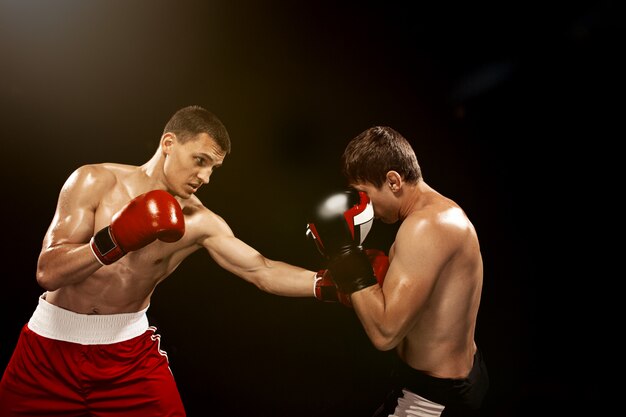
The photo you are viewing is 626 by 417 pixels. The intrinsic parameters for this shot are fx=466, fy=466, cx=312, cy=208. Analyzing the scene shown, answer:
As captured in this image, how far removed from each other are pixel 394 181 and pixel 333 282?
0.51 metres

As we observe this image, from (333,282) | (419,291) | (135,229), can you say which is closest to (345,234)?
(333,282)

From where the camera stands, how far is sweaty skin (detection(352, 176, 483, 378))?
1.65m

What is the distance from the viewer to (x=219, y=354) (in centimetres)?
264

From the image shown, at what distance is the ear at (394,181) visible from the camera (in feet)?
6.24

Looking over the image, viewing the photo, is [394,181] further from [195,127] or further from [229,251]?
[195,127]

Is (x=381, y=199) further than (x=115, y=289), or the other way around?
(x=115, y=289)

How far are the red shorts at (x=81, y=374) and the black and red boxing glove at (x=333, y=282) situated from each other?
78 cm

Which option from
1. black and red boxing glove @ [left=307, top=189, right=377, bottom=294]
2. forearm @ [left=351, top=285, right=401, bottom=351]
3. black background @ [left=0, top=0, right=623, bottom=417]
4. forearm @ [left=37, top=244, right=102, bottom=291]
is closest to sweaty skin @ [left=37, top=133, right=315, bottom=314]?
forearm @ [left=37, top=244, right=102, bottom=291]

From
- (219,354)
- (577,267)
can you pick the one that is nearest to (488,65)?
(577,267)

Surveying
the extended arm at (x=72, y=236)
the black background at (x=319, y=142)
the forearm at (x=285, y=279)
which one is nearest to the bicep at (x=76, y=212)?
the extended arm at (x=72, y=236)

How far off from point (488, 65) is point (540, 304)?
1.49 m

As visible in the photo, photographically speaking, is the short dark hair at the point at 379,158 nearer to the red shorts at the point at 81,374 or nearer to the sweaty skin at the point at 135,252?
the sweaty skin at the point at 135,252

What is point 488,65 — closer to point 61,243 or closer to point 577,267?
point 577,267

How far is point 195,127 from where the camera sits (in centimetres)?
229
